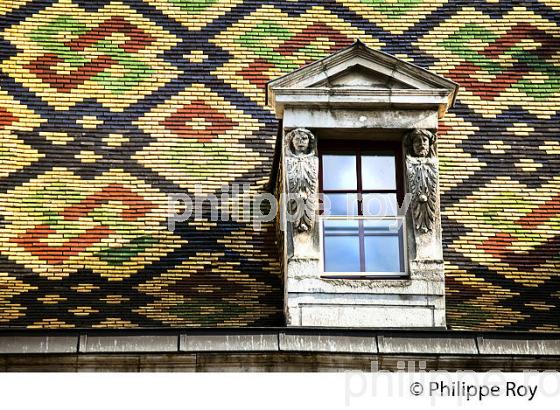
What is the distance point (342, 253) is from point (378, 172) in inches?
32.0

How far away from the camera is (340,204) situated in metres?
13.7

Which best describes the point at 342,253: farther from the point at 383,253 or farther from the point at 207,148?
the point at 207,148

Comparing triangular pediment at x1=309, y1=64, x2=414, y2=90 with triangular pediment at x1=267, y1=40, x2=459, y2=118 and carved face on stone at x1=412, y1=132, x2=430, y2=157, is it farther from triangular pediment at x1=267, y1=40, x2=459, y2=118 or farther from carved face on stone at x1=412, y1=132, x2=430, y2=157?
carved face on stone at x1=412, y1=132, x2=430, y2=157

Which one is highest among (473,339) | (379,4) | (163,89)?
(379,4)

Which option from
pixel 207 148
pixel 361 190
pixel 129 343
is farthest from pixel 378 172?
pixel 129 343

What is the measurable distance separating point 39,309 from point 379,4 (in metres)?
5.26

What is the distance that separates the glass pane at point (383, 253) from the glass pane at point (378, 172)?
19.1 inches

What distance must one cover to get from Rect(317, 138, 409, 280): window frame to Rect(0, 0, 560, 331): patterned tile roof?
588 mm

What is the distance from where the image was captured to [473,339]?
12.9 metres

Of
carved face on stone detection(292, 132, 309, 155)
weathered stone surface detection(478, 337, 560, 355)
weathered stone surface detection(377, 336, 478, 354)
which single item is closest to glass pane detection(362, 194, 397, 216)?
carved face on stone detection(292, 132, 309, 155)

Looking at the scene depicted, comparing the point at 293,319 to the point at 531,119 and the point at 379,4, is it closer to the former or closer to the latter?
the point at 531,119

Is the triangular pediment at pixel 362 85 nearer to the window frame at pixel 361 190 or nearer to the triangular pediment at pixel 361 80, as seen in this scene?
the triangular pediment at pixel 361 80

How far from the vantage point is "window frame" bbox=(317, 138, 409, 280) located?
1339 centimetres

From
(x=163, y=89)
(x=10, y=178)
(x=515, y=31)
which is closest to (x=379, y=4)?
(x=515, y=31)
